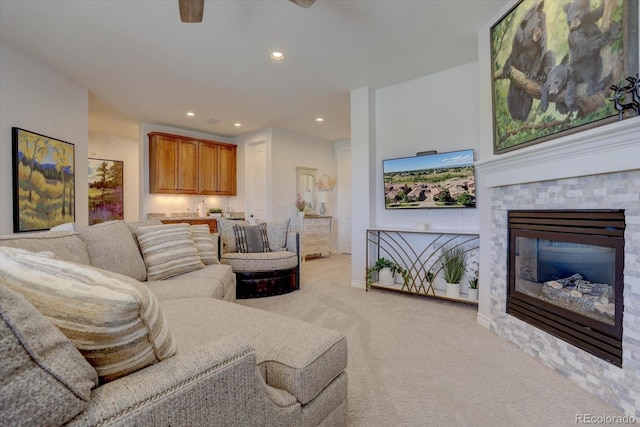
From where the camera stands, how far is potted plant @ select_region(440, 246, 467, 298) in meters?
3.21

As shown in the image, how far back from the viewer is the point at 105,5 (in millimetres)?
2324

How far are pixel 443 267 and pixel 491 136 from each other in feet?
4.79

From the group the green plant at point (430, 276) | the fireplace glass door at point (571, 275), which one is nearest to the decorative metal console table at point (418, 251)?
the green plant at point (430, 276)

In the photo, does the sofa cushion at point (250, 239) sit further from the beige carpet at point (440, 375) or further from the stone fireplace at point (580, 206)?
the stone fireplace at point (580, 206)

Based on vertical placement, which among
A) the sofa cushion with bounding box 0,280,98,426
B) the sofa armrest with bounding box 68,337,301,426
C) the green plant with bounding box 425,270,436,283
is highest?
the sofa cushion with bounding box 0,280,98,426

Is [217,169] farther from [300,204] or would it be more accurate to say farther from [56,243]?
[56,243]

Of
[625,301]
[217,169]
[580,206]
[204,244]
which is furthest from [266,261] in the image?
[217,169]

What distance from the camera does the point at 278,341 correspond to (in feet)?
3.99

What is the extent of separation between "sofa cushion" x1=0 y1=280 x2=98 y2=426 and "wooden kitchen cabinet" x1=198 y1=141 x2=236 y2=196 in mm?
5746

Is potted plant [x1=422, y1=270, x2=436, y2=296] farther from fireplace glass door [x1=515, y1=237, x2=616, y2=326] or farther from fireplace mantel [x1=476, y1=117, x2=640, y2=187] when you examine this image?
fireplace mantel [x1=476, y1=117, x2=640, y2=187]

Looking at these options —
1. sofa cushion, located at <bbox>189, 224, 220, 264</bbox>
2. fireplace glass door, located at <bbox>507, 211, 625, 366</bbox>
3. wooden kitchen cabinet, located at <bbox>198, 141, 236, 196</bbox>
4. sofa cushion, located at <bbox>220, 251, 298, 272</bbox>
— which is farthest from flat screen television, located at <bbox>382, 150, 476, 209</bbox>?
wooden kitchen cabinet, located at <bbox>198, 141, 236, 196</bbox>

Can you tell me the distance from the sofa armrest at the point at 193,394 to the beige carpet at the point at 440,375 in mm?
853

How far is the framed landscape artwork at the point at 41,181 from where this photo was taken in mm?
2918

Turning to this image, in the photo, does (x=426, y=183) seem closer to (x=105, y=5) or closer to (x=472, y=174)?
(x=472, y=174)
